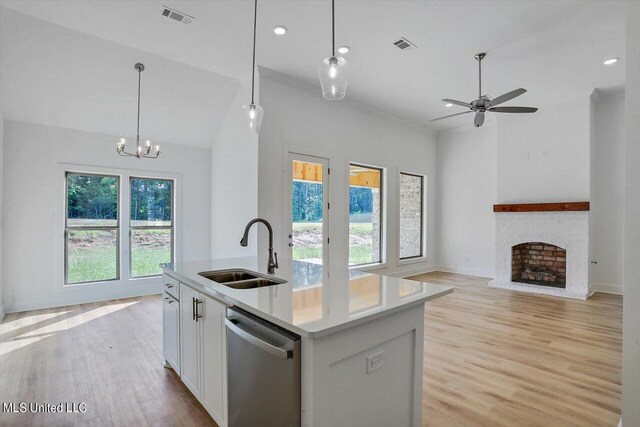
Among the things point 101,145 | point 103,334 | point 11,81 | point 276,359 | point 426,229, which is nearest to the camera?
point 276,359

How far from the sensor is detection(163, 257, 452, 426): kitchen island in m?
1.28

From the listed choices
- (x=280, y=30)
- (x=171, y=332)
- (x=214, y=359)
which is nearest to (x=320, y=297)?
(x=214, y=359)

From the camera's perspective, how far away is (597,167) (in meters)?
5.54

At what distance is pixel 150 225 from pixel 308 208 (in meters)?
2.74

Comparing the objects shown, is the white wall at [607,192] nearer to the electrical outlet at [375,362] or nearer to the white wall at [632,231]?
the white wall at [632,231]

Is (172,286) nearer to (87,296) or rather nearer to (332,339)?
(332,339)

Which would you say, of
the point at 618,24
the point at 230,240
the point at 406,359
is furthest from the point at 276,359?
the point at 618,24

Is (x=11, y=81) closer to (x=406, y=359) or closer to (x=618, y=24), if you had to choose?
(x=406, y=359)

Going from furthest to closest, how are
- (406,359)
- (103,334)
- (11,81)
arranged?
1. (11,81)
2. (103,334)
3. (406,359)

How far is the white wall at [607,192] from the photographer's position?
17.6ft

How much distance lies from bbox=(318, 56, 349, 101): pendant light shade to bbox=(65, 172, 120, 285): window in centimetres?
452

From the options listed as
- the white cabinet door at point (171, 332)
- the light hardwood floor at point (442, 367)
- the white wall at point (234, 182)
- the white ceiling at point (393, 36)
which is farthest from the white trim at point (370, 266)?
the white cabinet door at point (171, 332)

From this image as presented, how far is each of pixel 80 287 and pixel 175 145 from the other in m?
2.63

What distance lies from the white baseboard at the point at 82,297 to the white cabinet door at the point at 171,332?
299cm
